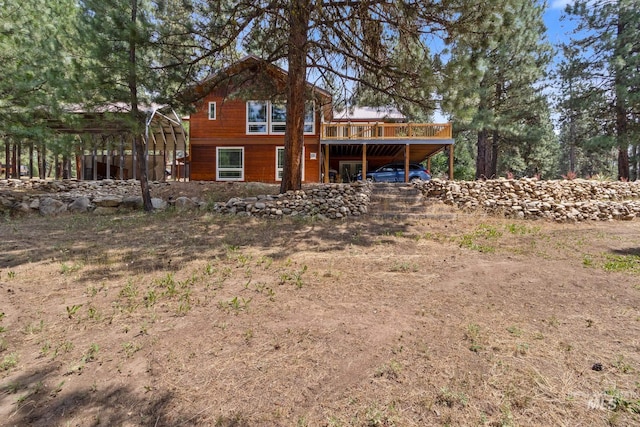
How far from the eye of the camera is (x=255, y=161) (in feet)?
58.0

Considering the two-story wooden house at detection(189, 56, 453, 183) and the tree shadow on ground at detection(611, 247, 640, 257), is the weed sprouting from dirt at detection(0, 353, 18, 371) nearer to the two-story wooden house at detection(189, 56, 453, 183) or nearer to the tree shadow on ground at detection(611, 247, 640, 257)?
the tree shadow on ground at detection(611, 247, 640, 257)

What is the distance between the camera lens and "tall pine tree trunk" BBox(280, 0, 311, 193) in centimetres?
913

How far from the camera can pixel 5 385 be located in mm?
2340

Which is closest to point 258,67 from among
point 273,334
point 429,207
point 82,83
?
point 82,83

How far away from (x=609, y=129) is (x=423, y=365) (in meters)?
21.0

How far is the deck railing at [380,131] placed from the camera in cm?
1672

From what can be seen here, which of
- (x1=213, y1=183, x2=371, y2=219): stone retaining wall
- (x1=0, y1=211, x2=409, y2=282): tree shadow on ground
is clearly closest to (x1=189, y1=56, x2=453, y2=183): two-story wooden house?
(x1=213, y1=183, x2=371, y2=219): stone retaining wall

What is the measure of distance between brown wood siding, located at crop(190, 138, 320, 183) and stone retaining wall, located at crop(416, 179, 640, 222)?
20.5ft

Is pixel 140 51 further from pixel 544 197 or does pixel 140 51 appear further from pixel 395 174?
pixel 395 174

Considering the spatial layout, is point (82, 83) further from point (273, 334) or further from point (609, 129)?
point (609, 129)

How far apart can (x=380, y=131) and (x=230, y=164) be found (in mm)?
7998

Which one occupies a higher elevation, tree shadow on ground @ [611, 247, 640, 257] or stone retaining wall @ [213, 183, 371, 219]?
stone retaining wall @ [213, 183, 371, 219]

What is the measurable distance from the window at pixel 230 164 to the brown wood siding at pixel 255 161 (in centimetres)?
21

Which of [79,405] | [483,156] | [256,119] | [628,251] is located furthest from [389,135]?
[79,405]
